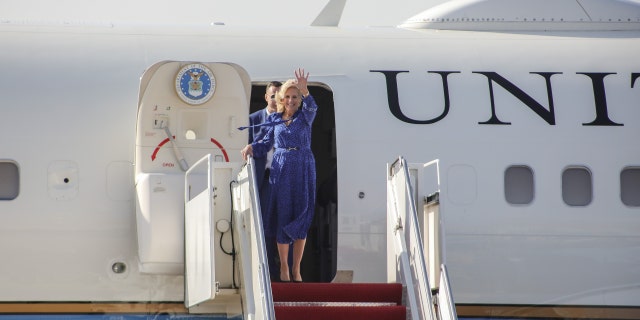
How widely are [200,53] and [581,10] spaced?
14.5 feet

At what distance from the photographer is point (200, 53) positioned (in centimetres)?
1209

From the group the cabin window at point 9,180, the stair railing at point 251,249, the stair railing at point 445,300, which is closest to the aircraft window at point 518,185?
the stair railing at point 445,300

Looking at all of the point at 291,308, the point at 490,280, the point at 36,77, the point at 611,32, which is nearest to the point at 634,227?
the point at 490,280

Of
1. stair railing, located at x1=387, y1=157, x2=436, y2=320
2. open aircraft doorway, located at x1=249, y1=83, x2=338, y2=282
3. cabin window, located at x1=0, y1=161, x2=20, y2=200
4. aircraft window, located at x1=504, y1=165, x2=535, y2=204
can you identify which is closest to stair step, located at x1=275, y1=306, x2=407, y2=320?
stair railing, located at x1=387, y1=157, x2=436, y2=320

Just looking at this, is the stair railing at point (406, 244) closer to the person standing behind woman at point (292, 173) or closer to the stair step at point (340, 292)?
the stair step at point (340, 292)

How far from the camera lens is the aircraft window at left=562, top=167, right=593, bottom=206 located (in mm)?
12086

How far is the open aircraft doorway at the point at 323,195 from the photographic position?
40.8 ft

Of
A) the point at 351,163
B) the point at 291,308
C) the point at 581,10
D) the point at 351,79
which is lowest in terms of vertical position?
the point at 291,308

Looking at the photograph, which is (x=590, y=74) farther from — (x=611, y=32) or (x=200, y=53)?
(x=200, y=53)

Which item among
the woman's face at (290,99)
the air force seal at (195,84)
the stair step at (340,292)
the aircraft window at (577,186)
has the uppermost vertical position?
the air force seal at (195,84)

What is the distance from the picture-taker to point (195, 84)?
Result: 11391mm

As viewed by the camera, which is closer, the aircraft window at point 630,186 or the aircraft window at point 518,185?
the aircraft window at point 518,185

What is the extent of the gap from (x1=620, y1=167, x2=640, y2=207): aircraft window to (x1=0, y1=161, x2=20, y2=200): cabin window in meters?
6.02

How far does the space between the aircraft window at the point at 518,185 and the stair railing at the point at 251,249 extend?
10.1 feet
